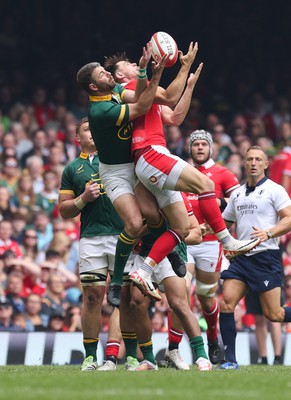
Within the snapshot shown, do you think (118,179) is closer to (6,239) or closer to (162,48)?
(162,48)

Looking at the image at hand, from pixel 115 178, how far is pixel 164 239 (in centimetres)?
69

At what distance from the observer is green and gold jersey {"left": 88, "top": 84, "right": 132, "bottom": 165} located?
10664 millimetres

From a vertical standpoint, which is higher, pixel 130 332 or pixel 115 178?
pixel 115 178

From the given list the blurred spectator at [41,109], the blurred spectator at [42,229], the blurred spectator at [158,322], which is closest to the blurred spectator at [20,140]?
the blurred spectator at [41,109]

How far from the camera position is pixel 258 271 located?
1249 centimetres

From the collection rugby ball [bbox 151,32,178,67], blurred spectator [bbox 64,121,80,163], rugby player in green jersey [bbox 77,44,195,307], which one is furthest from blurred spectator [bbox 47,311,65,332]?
rugby ball [bbox 151,32,178,67]

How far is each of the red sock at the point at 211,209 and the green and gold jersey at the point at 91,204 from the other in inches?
40.8

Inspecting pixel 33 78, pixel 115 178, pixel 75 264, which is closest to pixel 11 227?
pixel 75 264

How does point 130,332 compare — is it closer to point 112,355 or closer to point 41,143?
point 112,355

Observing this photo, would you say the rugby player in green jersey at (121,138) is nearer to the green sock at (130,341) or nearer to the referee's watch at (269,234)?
the green sock at (130,341)

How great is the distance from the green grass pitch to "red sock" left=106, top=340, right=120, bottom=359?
122 centimetres

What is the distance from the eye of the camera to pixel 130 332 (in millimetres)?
11609

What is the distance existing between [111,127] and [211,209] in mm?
1152

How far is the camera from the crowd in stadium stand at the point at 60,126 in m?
16.4
